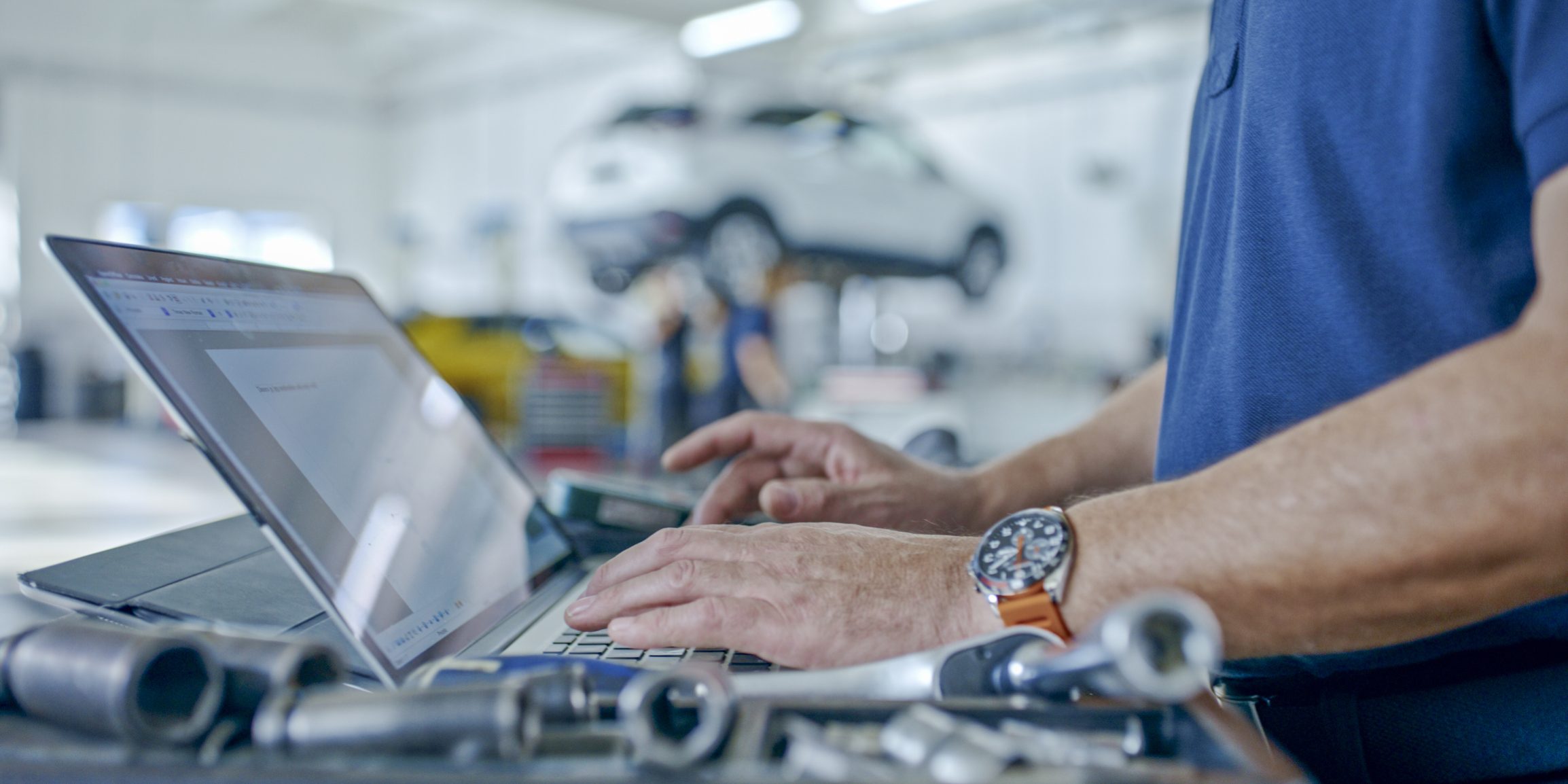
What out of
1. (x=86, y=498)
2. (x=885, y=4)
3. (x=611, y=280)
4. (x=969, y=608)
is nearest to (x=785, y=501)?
(x=969, y=608)

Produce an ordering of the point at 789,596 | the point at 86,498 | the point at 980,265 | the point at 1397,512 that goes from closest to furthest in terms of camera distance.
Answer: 1. the point at 1397,512
2. the point at 789,596
3. the point at 86,498
4. the point at 980,265

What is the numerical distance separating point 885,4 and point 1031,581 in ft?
29.6

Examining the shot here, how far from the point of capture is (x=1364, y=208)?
715mm

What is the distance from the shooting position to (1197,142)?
1.01m

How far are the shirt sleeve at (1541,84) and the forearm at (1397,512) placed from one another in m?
0.02

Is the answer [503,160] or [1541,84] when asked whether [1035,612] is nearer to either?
[1541,84]

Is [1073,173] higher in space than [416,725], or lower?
higher

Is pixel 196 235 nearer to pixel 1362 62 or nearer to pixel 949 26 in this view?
pixel 949 26

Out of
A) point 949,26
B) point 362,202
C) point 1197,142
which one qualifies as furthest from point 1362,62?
point 362,202

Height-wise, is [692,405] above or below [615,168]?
below

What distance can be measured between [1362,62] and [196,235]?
A: 15105mm

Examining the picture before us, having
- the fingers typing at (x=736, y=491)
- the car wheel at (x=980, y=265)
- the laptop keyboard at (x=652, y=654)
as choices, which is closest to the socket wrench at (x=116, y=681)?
the laptop keyboard at (x=652, y=654)

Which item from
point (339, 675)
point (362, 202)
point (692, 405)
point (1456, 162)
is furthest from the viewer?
point (362, 202)

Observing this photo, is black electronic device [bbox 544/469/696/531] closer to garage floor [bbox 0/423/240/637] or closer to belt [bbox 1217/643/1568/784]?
belt [bbox 1217/643/1568/784]
